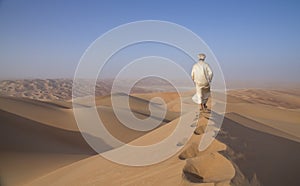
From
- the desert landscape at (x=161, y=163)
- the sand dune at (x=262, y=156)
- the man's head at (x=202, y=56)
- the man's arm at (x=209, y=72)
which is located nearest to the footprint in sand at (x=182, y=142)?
the desert landscape at (x=161, y=163)

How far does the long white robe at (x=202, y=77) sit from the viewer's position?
7160 millimetres

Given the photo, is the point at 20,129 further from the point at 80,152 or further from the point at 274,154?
the point at 274,154

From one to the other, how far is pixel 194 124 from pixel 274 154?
7.16ft

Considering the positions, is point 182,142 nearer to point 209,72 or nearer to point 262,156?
point 262,156

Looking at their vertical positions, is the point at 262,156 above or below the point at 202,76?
below

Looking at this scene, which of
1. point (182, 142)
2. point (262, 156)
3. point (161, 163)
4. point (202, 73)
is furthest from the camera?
point (202, 73)

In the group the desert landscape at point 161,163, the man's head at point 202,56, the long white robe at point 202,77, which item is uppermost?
the man's head at point 202,56

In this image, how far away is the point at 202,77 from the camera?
23.6ft

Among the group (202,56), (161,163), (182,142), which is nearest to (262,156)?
(182,142)

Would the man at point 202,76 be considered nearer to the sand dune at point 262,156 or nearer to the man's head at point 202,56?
the man's head at point 202,56

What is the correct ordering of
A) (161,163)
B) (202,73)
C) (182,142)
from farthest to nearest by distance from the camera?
(202,73), (182,142), (161,163)

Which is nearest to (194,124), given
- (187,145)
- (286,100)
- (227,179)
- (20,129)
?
(187,145)

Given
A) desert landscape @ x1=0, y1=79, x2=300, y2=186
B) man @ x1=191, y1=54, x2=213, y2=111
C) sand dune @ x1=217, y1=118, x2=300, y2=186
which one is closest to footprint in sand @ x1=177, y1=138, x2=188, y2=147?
desert landscape @ x1=0, y1=79, x2=300, y2=186

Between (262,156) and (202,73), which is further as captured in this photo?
(202,73)
